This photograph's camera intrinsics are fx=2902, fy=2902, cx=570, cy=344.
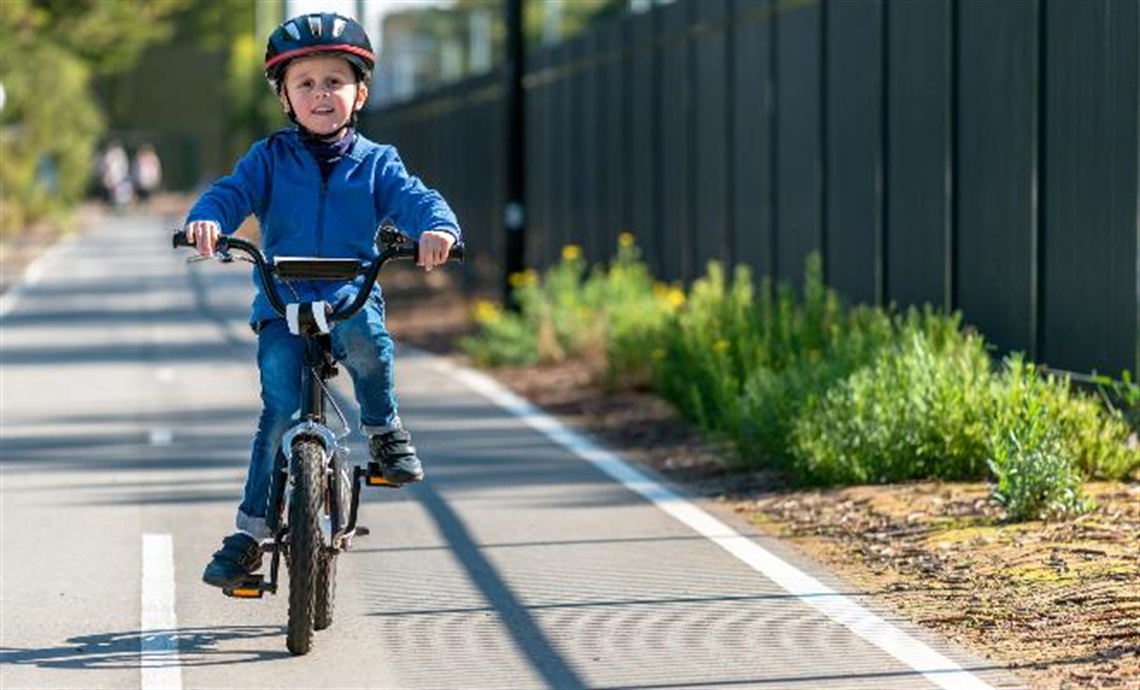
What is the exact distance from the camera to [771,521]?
11.9 meters

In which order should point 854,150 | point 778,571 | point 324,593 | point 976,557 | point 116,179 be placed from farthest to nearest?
1. point 116,179
2. point 854,150
3. point 976,557
4. point 778,571
5. point 324,593

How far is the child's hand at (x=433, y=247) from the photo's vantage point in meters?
8.46

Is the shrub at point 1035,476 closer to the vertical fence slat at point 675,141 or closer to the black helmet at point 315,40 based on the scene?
the black helmet at point 315,40

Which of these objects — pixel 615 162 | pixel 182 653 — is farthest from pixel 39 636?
pixel 615 162

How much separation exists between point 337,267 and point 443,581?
2.04 m

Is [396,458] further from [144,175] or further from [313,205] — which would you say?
[144,175]

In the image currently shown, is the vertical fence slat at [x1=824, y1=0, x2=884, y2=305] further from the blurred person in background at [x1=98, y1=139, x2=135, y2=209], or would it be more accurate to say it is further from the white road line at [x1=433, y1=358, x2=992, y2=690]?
the blurred person in background at [x1=98, y1=139, x2=135, y2=209]

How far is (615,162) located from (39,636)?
16.5 meters

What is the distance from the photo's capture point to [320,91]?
8.80 metres

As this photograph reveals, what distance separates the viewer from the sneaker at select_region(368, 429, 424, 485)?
893cm

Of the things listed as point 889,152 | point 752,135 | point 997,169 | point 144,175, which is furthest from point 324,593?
point 144,175

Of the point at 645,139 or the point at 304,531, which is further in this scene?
the point at 645,139

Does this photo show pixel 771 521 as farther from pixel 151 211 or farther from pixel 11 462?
pixel 151 211

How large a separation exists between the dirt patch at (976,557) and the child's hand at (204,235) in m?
2.55
